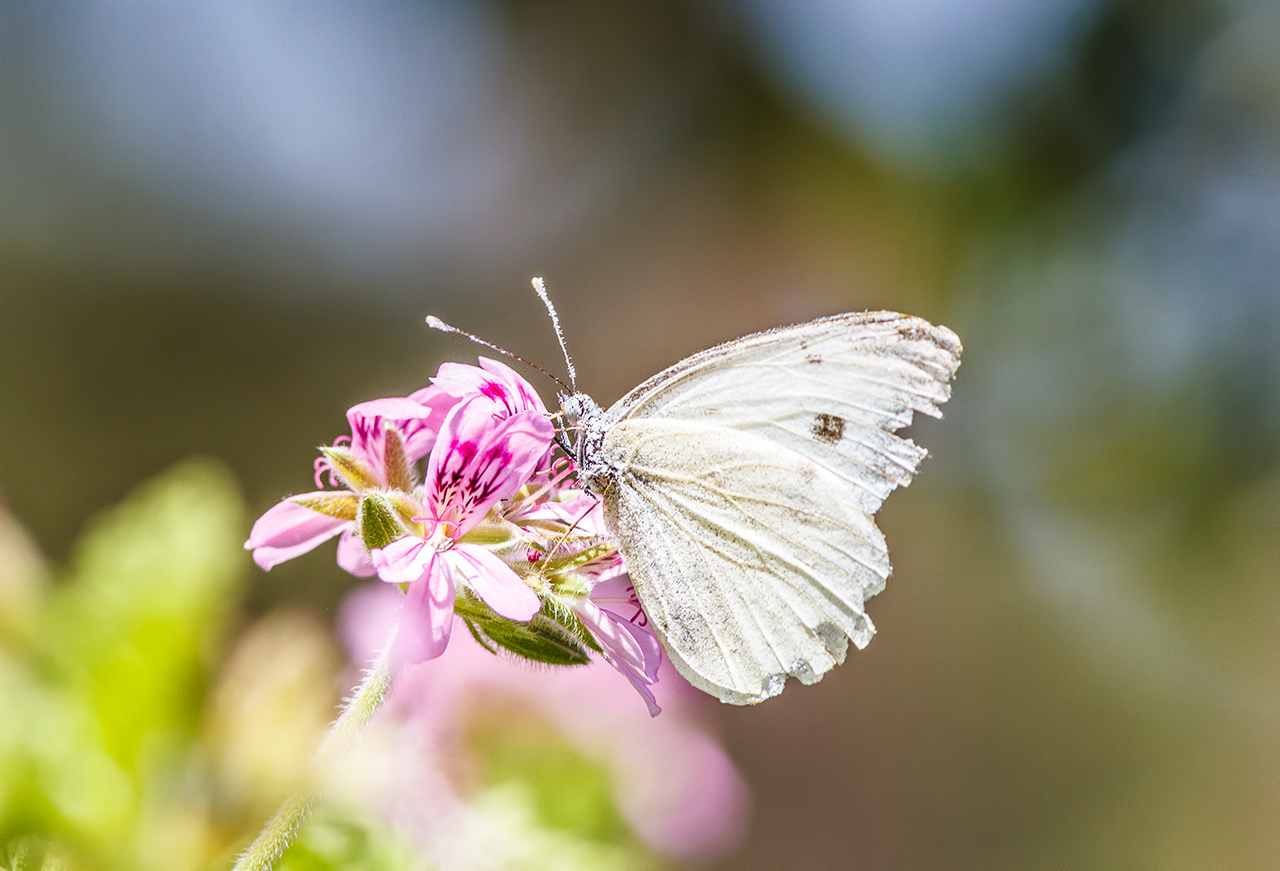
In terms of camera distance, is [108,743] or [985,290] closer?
[108,743]

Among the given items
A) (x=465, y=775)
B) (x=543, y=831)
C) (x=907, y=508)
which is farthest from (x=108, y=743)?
(x=907, y=508)

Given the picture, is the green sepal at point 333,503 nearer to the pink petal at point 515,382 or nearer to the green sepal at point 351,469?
the green sepal at point 351,469

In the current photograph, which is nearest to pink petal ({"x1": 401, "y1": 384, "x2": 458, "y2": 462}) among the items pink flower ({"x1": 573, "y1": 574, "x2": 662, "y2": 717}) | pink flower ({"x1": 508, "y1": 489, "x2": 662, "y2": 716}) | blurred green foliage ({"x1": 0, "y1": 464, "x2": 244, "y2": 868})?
pink flower ({"x1": 508, "y1": 489, "x2": 662, "y2": 716})

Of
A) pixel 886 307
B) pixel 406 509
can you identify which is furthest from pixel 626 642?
pixel 886 307

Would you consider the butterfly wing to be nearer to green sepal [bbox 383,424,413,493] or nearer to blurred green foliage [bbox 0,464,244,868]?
green sepal [bbox 383,424,413,493]

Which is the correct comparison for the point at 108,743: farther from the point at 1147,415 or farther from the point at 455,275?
the point at 1147,415

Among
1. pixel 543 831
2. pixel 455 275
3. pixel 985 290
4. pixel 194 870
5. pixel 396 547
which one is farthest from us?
pixel 985 290

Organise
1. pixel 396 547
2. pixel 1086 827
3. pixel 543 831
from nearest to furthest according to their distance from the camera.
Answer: pixel 396 547 < pixel 543 831 < pixel 1086 827

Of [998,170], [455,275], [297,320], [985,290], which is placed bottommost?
[297,320]
